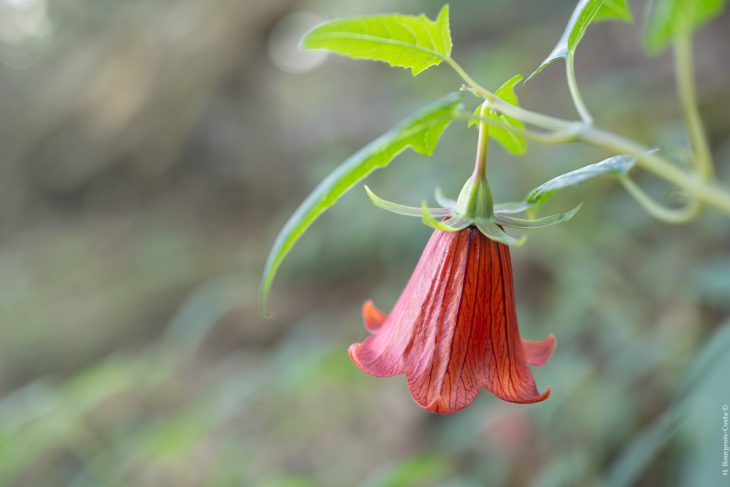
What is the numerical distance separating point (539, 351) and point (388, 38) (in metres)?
0.37

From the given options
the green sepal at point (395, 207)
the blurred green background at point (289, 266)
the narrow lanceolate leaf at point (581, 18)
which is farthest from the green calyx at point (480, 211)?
the blurred green background at point (289, 266)

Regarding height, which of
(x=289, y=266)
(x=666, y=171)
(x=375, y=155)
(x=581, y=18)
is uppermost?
(x=289, y=266)

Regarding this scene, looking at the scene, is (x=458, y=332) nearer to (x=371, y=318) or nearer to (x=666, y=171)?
(x=371, y=318)

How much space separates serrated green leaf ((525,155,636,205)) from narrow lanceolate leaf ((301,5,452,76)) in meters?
0.15

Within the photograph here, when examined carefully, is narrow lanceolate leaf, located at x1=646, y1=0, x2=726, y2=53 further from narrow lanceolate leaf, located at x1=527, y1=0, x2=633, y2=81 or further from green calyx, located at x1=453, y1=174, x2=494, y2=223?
green calyx, located at x1=453, y1=174, x2=494, y2=223

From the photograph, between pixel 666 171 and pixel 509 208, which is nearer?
pixel 666 171

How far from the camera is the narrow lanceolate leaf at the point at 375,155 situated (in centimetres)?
49

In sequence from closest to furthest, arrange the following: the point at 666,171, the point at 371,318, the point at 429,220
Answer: the point at 666,171, the point at 429,220, the point at 371,318

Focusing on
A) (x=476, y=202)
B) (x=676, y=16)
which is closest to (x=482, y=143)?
(x=476, y=202)

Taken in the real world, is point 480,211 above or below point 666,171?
above

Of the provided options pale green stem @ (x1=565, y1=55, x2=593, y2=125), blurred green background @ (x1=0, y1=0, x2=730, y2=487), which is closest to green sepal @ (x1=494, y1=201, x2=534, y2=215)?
pale green stem @ (x1=565, y1=55, x2=593, y2=125)

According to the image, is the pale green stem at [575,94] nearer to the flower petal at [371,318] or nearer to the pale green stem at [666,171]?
the pale green stem at [666,171]

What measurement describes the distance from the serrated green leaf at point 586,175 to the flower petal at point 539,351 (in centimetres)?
21

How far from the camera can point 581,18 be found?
579 mm
